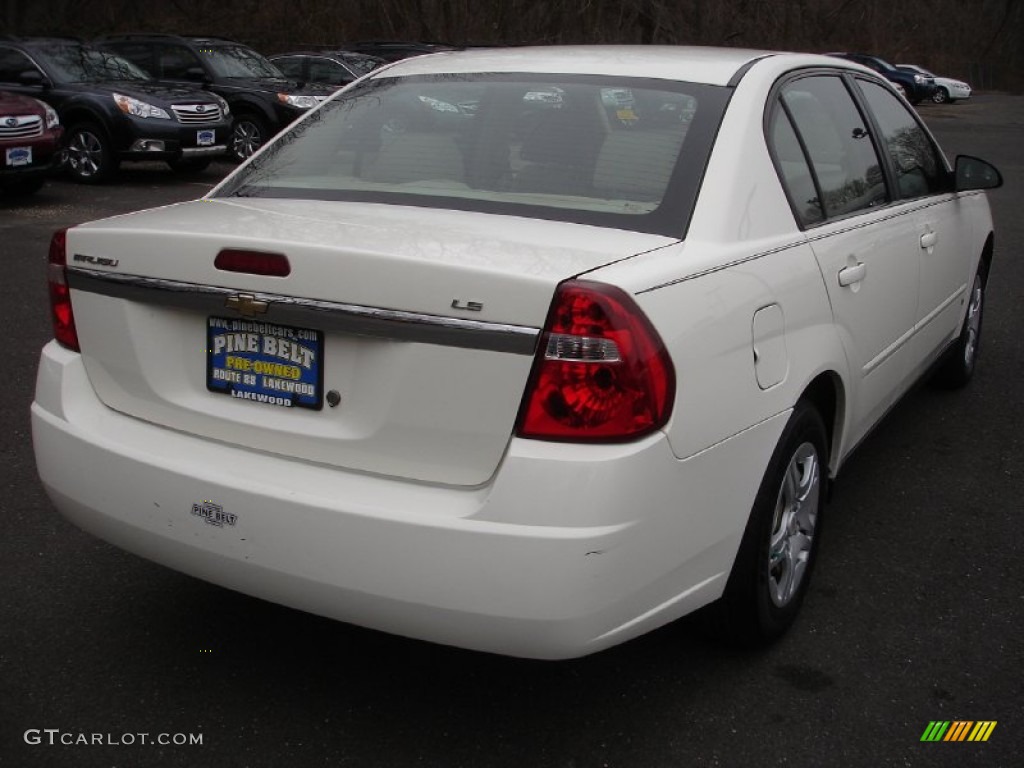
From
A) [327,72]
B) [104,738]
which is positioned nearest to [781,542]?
[104,738]

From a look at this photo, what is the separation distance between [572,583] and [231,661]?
4.06 ft

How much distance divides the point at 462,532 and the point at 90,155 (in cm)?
1265

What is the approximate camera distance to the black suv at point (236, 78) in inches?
621

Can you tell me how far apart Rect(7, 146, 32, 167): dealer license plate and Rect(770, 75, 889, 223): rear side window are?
9408 mm

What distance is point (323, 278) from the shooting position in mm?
2584

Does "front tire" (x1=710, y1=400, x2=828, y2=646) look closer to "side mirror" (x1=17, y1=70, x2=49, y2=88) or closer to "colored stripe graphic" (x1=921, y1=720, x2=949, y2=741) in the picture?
"colored stripe graphic" (x1=921, y1=720, x2=949, y2=741)

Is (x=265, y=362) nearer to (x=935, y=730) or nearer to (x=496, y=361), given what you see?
(x=496, y=361)

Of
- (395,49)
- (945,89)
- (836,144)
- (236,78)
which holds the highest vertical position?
(836,144)

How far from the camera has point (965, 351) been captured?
584cm

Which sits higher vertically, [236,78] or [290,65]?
[236,78]

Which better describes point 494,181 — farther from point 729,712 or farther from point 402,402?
point 729,712

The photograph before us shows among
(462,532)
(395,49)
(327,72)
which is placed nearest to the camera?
(462,532)

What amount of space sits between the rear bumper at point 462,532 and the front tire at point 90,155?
1160cm

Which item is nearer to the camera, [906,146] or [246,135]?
[906,146]
